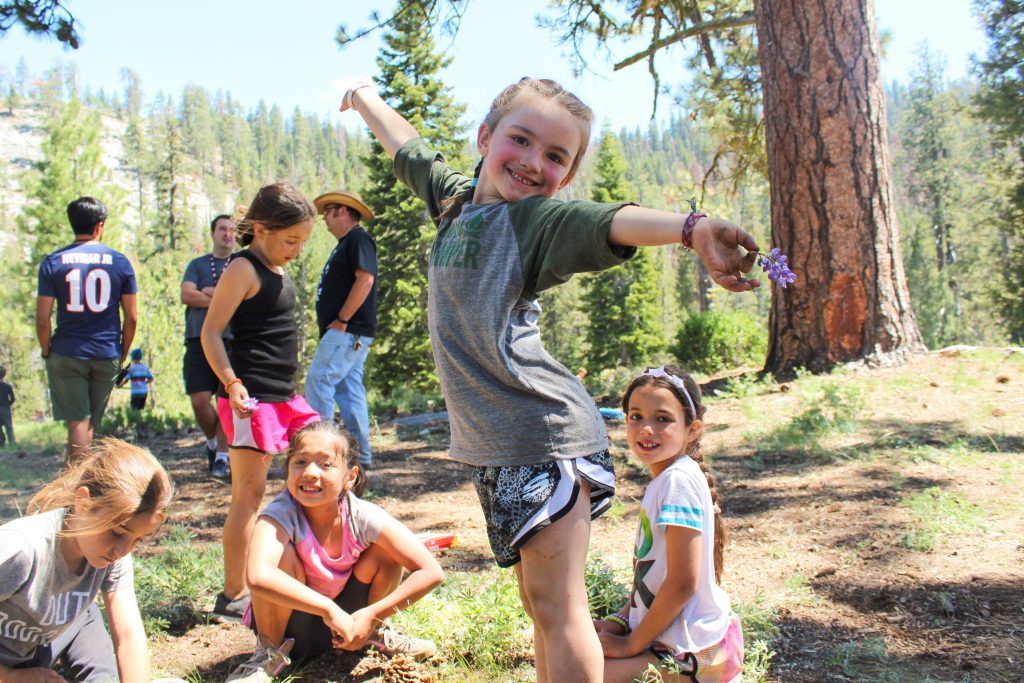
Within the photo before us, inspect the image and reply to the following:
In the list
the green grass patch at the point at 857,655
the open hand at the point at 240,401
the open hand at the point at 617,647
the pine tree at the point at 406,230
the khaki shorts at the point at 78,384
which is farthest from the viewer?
the pine tree at the point at 406,230

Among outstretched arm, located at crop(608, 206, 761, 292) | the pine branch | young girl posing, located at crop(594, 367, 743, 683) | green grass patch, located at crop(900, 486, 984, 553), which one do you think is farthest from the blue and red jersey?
the pine branch

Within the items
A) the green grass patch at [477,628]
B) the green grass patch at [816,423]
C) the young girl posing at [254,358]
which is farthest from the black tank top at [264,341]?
the green grass patch at [816,423]

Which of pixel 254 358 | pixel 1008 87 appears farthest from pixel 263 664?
pixel 1008 87

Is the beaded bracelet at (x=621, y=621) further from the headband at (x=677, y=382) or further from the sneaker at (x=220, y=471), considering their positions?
the sneaker at (x=220, y=471)

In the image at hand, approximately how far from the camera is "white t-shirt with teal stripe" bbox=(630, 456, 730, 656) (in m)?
2.16

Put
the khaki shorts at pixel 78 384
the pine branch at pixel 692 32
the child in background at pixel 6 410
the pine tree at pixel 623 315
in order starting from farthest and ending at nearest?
the pine tree at pixel 623 315
the child in background at pixel 6 410
the pine branch at pixel 692 32
the khaki shorts at pixel 78 384

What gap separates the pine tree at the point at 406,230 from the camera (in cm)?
3050

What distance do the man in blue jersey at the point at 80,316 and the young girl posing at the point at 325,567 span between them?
271 centimetres

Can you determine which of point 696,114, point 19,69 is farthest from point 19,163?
point 696,114

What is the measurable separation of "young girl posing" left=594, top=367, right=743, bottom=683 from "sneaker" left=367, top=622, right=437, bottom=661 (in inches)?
27.0

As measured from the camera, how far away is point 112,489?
211 cm

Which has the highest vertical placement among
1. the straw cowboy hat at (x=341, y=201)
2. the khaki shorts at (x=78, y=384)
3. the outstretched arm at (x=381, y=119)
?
the straw cowboy hat at (x=341, y=201)

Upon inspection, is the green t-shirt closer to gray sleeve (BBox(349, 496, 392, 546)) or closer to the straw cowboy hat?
gray sleeve (BBox(349, 496, 392, 546))

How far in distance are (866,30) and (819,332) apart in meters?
2.59
